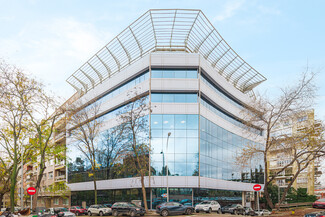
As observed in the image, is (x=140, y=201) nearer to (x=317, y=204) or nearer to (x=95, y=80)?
(x=317, y=204)

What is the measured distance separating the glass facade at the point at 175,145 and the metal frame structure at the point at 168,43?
11.0m

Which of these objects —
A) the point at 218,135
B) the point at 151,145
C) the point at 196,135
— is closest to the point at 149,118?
the point at 151,145

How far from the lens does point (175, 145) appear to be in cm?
4206

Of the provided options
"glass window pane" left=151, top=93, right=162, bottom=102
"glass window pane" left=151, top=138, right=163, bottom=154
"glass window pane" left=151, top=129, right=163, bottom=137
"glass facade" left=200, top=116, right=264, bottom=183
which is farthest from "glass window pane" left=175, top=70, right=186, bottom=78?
"glass window pane" left=151, top=138, right=163, bottom=154

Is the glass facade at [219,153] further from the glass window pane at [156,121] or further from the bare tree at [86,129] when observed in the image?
the bare tree at [86,129]

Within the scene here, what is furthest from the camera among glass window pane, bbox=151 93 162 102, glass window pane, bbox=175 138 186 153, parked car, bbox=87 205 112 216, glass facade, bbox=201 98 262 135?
glass facade, bbox=201 98 262 135

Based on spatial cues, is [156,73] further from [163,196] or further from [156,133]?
[163,196]

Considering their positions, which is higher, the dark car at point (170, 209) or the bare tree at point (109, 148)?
the bare tree at point (109, 148)

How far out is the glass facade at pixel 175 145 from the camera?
41.5m

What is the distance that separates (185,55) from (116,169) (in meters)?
19.6

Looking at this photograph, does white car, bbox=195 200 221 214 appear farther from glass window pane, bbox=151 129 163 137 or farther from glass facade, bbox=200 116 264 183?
glass window pane, bbox=151 129 163 137

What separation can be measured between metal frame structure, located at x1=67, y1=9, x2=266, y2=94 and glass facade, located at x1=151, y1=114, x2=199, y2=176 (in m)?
11.0

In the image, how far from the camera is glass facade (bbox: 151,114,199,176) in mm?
41469

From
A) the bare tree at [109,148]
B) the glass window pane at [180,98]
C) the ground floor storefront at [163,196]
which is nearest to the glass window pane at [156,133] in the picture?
the glass window pane at [180,98]
